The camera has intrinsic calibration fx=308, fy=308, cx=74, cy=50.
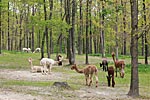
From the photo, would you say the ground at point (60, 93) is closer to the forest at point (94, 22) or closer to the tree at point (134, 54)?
the tree at point (134, 54)

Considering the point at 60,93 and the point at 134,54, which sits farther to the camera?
the point at 134,54

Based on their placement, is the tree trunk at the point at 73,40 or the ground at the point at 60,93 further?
the tree trunk at the point at 73,40

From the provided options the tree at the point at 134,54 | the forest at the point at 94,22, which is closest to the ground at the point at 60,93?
the tree at the point at 134,54

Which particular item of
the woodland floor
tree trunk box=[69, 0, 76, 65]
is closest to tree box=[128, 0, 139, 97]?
the woodland floor

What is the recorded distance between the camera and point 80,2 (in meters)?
31.0

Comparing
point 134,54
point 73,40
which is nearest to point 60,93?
point 134,54

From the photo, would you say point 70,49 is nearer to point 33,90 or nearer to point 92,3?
point 92,3

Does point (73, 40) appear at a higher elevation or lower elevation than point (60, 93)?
higher

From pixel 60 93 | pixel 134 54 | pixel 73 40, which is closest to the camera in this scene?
pixel 60 93

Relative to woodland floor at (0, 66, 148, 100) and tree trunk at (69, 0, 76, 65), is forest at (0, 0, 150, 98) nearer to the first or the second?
tree trunk at (69, 0, 76, 65)

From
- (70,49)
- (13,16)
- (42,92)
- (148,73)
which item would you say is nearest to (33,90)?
(42,92)

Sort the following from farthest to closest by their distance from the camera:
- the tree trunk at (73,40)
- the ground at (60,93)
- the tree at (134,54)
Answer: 1. the tree trunk at (73,40)
2. the tree at (134,54)
3. the ground at (60,93)

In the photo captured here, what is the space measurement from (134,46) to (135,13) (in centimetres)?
139

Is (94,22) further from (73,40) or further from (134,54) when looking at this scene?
(134,54)
